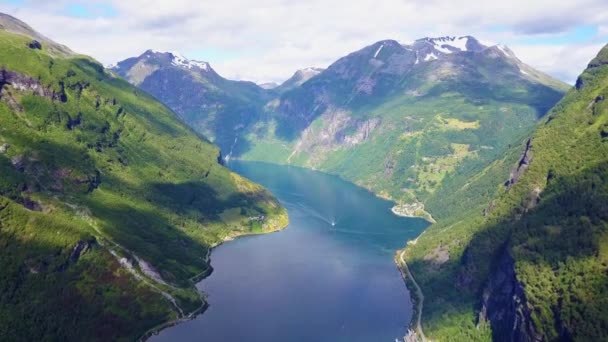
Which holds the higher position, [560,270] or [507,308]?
[560,270]

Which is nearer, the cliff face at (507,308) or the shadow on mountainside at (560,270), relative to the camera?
the shadow on mountainside at (560,270)

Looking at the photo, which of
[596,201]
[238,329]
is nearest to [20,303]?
[238,329]

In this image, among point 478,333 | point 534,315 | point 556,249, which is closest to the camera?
point 534,315

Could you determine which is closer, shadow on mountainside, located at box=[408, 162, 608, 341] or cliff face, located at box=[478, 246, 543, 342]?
shadow on mountainside, located at box=[408, 162, 608, 341]

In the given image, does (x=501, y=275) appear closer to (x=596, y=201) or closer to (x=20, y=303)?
(x=596, y=201)

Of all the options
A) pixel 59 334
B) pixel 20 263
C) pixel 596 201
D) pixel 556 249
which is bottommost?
pixel 59 334

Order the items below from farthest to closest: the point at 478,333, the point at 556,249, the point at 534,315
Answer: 1. the point at 478,333
2. the point at 556,249
3. the point at 534,315

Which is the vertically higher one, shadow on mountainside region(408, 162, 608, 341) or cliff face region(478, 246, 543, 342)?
shadow on mountainside region(408, 162, 608, 341)

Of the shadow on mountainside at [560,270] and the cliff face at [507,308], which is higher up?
the shadow on mountainside at [560,270]

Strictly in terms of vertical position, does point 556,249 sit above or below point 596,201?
below

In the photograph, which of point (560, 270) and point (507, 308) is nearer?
point (560, 270)

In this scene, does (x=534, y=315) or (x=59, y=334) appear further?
(x=59, y=334)
